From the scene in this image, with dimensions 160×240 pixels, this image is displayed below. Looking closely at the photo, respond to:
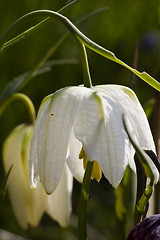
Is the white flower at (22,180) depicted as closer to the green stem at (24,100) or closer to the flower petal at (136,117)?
the green stem at (24,100)

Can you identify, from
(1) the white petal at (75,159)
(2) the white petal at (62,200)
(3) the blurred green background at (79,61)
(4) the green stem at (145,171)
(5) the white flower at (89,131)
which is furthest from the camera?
(3) the blurred green background at (79,61)

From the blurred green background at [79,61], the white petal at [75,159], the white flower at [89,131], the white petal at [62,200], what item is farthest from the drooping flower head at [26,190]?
the blurred green background at [79,61]

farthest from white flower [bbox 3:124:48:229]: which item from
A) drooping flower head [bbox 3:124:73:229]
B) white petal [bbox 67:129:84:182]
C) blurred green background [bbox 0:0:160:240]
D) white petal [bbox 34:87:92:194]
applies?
blurred green background [bbox 0:0:160:240]

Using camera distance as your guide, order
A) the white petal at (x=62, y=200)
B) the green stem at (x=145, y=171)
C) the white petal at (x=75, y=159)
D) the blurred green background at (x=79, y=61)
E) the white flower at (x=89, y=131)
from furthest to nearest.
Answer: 1. the blurred green background at (x=79, y=61)
2. the white petal at (x=62, y=200)
3. the white petal at (x=75, y=159)
4. the white flower at (x=89, y=131)
5. the green stem at (x=145, y=171)

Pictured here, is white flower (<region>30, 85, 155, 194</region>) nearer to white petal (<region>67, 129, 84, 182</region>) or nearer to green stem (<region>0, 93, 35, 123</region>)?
white petal (<region>67, 129, 84, 182</region>)

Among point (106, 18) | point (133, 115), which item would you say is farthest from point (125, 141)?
point (106, 18)

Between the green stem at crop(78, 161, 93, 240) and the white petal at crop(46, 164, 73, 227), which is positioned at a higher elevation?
the green stem at crop(78, 161, 93, 240)

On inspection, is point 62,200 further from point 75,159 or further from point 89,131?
point 89,131

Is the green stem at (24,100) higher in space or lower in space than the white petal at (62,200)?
higher
